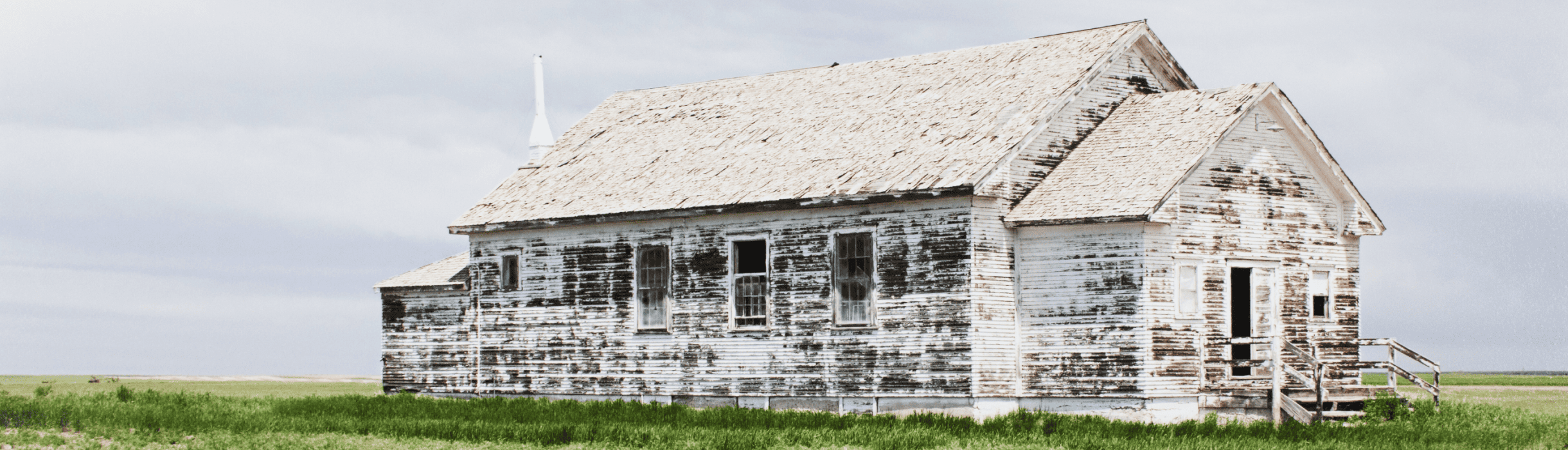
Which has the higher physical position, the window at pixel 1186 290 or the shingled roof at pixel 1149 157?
the shingled roof at pixel 1149 157

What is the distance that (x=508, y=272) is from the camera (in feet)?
95.8

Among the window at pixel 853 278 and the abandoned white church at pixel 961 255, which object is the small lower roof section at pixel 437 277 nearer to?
the abandoned white church at pixel 961 255

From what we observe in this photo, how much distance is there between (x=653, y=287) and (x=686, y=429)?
6.25 metres

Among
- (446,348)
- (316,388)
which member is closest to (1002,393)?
(446,348)

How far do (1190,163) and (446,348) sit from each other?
1567 centimetres

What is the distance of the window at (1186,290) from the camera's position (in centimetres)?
2219

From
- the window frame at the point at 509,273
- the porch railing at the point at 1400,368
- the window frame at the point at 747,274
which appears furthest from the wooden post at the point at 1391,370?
the window frame at the point at 509,273

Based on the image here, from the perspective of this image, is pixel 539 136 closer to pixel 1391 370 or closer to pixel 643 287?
pixel 643 287

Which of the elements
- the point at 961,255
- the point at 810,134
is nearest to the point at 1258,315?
the point at 961,255

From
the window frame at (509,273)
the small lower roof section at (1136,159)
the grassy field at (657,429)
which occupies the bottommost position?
the grassy field at (657,429)

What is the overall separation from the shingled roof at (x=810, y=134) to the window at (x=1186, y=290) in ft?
10.5

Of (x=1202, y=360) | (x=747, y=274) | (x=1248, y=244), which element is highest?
(x=1248, y=244)

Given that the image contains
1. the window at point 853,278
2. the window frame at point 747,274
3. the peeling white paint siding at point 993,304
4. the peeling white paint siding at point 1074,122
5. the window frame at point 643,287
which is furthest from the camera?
the window frame at point 643,287

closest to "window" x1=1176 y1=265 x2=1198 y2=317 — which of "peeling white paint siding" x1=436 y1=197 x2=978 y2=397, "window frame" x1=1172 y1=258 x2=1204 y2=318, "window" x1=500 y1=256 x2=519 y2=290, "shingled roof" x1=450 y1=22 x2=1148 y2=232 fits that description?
"window frame" x1=1172 y1=258 x2=1204 y2=318
